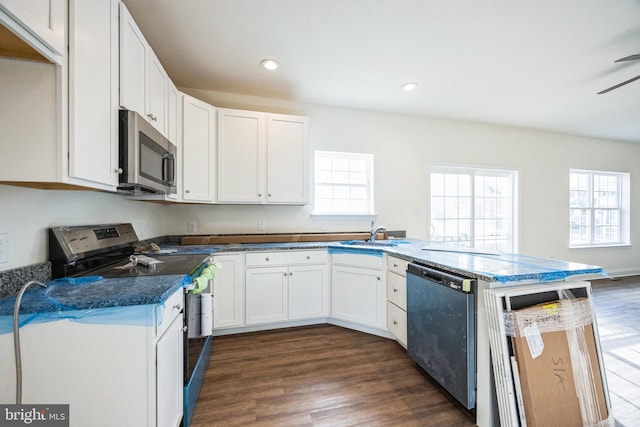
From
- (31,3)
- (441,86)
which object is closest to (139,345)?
(31,3)

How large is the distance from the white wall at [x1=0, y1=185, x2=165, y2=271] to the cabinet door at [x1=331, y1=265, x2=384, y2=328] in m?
2.08

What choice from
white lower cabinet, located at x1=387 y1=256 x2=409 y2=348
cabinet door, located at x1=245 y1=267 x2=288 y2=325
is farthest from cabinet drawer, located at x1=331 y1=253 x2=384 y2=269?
cabinet door, located at x1=245 y1=267 x2=288 y2=325

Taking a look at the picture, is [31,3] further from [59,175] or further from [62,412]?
[62,412]

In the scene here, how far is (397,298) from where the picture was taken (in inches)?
88.5

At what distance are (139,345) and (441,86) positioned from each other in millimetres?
3398

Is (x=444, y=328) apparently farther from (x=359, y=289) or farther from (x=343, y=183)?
(x=343, y=183)

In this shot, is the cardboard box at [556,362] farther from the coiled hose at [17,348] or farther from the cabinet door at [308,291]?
the coiled hose at [17,348]

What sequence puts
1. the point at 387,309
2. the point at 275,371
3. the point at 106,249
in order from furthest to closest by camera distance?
the point at 387,309, the point at 275,371, the point at 106,249

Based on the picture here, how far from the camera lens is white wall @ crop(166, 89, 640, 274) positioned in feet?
10.2

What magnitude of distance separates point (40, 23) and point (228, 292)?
2153mm

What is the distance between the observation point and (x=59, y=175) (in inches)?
37.9

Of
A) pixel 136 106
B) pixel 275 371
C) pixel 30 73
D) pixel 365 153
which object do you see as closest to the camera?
pixel 30 73

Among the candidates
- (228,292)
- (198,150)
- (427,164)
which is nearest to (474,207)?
(427,164)

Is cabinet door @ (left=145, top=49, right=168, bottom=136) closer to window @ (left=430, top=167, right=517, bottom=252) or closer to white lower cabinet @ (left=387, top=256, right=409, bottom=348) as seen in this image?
white lower cabinet @ (left=387, top=256, right=409, bottom=348)
